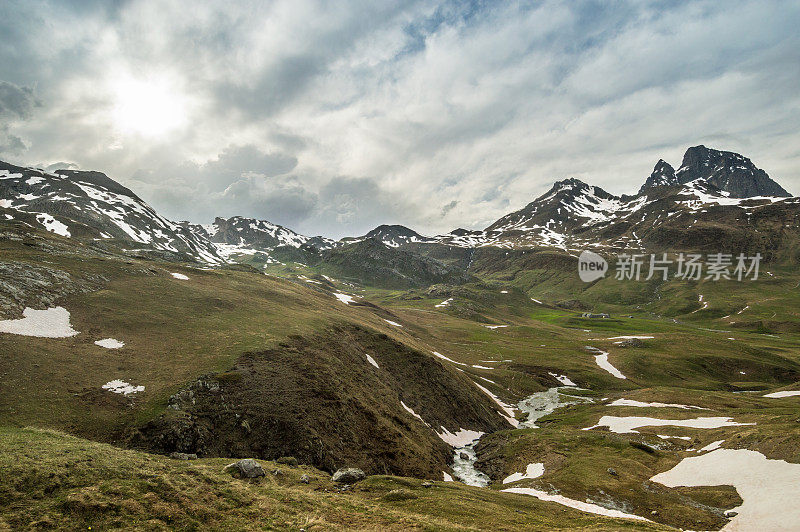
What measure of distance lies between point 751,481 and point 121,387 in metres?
63.0

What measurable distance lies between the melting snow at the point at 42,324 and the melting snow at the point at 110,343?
3510mm

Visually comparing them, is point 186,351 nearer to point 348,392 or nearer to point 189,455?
point 189,455

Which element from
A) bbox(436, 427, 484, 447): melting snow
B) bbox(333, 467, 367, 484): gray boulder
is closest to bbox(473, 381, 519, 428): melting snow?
bbox(436, 427, 484, 447): melting snow

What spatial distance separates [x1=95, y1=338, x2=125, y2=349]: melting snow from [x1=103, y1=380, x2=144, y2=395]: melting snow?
9.50 m

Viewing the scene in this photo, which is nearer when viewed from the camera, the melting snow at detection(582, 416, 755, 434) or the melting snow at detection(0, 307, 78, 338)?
the melting snow at detection(0, 307, 78, 338)

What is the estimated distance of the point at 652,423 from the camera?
63469 mm

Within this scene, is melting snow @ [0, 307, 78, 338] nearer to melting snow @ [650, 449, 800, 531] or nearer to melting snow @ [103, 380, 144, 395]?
melting snow @ [103, 380, 144, 395]

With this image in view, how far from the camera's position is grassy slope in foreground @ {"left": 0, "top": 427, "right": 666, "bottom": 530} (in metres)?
15.3

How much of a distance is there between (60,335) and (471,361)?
10000 cm

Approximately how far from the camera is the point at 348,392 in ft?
154

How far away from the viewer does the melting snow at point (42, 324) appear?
3888cm

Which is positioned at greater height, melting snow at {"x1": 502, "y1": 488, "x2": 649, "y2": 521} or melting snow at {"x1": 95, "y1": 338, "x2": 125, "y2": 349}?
melting snow at {"x1": 95, "y1": 338, "x2": 125, "y2": 349}

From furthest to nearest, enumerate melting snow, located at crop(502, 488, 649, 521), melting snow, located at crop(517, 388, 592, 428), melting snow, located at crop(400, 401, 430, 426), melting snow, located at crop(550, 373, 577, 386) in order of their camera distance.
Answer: melting snow, located at crop(550, 373, 577, 386), melting snow, located at crop(517, 388, 592, 428), melting snow, located at crop(400, 401, 430, 426), melting snow, located at crop(502, 488, 649, 521)

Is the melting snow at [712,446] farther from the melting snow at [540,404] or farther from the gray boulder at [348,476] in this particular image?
the gray boulder at [348,476]
